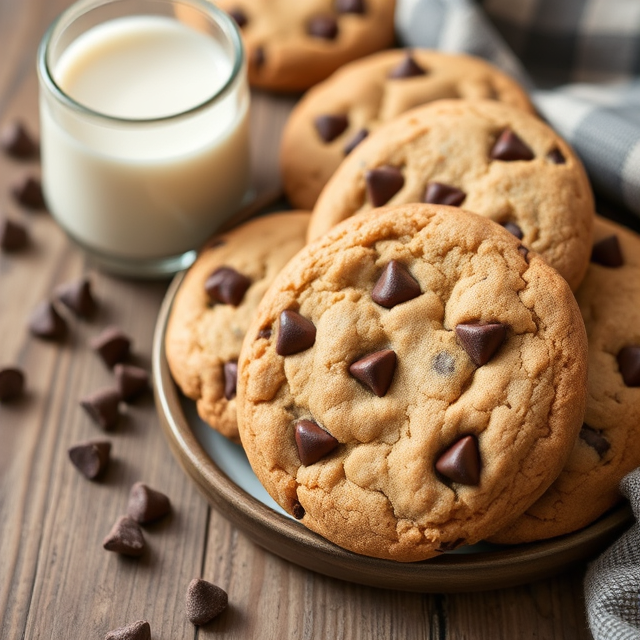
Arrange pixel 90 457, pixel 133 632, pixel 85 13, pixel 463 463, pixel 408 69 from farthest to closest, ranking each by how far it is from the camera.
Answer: pixel 408 69 < pixel 85 13 < pixel 90 457 < pixel 133 632 < pixel 463 463

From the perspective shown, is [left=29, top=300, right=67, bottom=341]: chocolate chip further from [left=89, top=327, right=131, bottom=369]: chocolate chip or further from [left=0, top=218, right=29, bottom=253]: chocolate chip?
[left=0, top=218, right=29, bottom=253]: chocolate chip

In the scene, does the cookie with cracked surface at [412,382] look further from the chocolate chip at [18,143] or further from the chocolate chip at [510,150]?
the chocolate chip at [18,143]

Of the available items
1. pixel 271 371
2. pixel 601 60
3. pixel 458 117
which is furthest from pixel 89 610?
pixel 601 60

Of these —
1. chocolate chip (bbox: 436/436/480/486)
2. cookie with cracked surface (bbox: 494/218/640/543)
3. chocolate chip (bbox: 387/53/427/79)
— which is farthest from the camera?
chocolate chip (bbox: 387/53/427/79)

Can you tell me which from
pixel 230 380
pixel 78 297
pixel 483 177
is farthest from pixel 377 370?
pixel 78 297

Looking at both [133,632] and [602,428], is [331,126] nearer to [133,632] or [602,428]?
[602,428]

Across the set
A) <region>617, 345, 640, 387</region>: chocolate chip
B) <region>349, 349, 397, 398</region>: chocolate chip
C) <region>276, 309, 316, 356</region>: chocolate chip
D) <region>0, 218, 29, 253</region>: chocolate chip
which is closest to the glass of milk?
<region>0, 218, 29, 253</region>: chocolate chip
